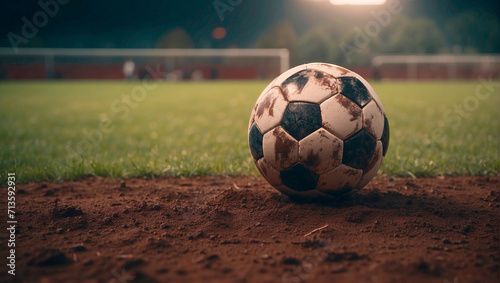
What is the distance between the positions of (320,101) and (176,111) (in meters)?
8.43

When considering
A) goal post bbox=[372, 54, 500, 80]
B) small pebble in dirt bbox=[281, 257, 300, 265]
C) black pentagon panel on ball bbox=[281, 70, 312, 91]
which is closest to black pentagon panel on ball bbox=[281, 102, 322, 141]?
black pentagon panel on ball bbox=[281, 70, 312, 91]

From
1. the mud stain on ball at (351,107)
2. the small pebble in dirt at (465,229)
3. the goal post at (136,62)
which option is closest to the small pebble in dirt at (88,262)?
the mud stain on ball at (351,107)

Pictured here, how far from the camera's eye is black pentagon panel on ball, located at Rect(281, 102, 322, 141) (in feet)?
9.13

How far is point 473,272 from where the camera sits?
1.97m

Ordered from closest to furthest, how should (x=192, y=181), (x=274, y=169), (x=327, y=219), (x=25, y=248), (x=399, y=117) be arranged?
(x=25, y=248), (x=327, y=219), (x=274, y=169), (x=192, y=181), (x=399, y=117)

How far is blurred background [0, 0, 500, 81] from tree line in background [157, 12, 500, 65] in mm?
108

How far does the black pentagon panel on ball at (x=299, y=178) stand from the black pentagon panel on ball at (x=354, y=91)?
587 millimetres

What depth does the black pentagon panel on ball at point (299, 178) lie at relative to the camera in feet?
9.29

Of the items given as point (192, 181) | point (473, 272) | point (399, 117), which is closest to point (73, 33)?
point (399, 117)

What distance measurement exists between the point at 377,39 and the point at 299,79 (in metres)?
46.6

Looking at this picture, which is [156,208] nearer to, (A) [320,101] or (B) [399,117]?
(A) [320,101]

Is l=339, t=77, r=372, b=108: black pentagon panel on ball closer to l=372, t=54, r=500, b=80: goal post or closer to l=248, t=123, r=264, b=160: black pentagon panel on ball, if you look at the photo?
l=248, t=123, r=264, b=160: black pentagon panel on ball

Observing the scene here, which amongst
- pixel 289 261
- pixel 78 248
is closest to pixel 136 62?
pixel 78 248

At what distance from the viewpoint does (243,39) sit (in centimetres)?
3928
